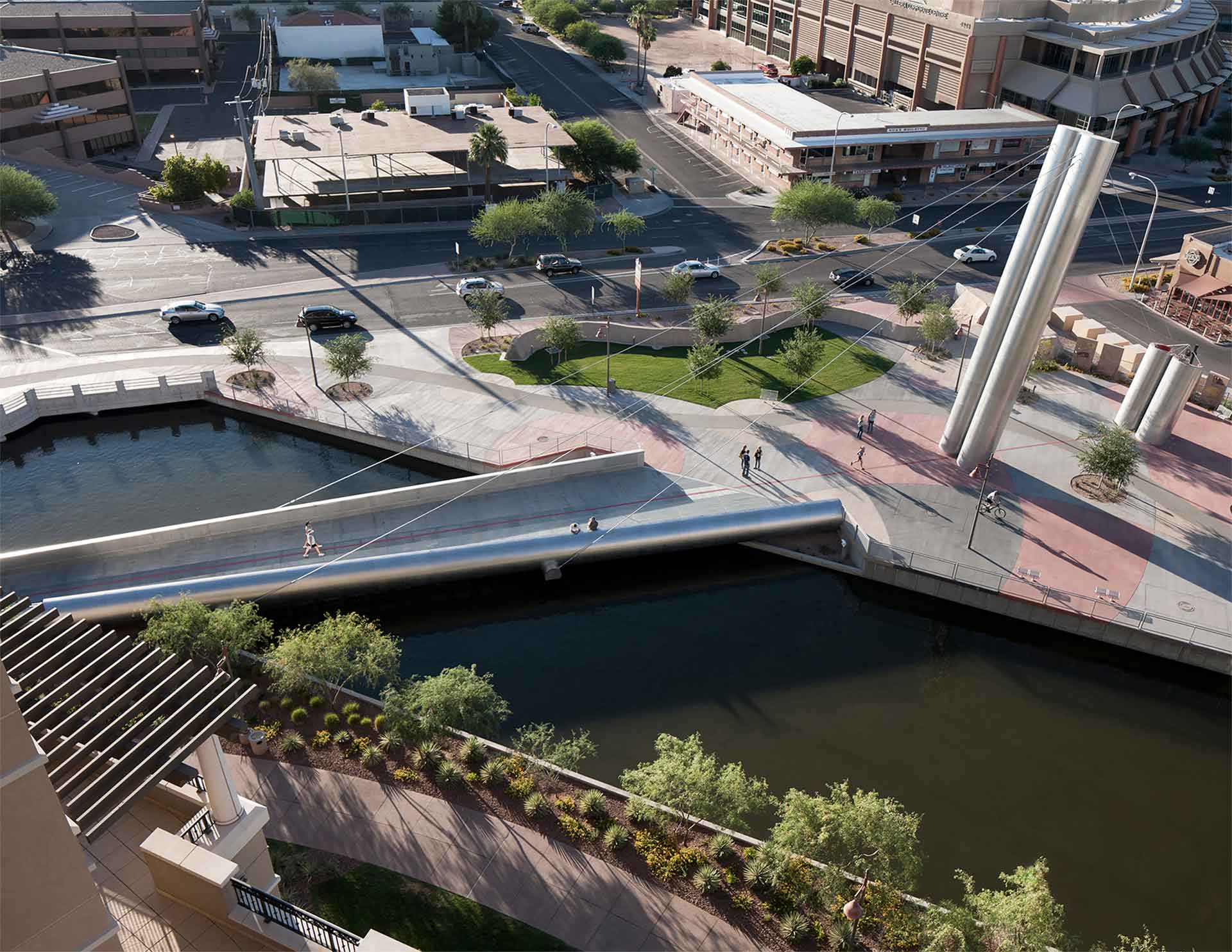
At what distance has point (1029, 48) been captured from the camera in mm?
95000

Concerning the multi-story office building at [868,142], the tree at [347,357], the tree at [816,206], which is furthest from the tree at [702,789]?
the multi-story office building at [868,142]

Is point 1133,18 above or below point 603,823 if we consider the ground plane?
above

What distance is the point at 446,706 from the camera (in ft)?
90.4

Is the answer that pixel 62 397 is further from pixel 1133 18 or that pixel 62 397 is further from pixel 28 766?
pixel 1133 18

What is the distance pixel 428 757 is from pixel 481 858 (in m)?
3.72

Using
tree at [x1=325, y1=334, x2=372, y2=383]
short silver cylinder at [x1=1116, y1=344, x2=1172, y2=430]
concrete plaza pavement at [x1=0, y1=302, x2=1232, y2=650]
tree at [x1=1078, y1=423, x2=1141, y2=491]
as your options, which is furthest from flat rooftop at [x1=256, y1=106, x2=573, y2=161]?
tree at [x1=1078, y1=423, x2=1141, y2=491]

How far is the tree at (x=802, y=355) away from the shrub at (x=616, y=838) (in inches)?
1115

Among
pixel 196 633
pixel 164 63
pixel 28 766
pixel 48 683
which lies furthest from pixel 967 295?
pixel 164 63

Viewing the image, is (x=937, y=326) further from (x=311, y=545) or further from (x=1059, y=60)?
(x=1059, y=60)

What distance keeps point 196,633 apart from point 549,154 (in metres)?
61.4

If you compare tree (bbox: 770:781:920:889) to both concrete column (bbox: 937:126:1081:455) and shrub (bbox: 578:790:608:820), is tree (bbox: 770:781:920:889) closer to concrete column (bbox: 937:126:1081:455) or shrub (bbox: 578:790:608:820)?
shrub (bbox: 578:790:608:820)

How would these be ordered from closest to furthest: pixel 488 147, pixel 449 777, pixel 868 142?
pixel 449 777, pixel 488 147, pixel 868 142

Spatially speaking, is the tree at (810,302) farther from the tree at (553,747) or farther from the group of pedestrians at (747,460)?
the tree at (553,747)

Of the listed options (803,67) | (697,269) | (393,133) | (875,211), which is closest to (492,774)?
(697,269)
